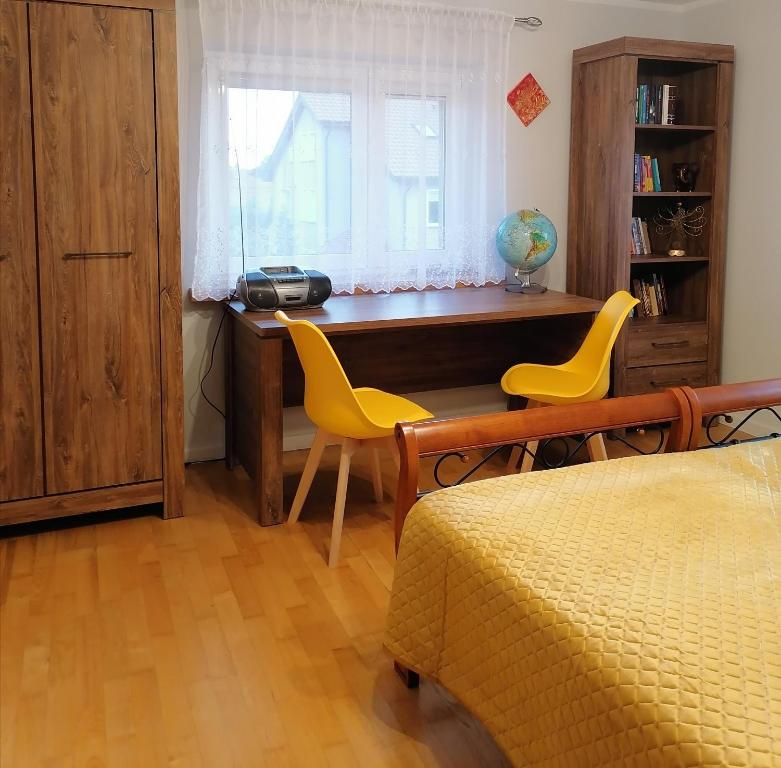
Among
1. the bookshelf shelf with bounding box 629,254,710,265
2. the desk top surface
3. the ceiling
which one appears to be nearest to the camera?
the desk top surface

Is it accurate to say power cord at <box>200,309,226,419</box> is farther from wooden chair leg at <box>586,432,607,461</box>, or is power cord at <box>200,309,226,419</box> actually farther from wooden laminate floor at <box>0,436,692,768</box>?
wooden chair leg at <box>586,432,607,461</box>

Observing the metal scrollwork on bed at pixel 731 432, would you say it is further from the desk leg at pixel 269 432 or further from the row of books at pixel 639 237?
the desk leg at pixel 269 432

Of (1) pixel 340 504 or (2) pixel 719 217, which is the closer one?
(1) pixel 340 504

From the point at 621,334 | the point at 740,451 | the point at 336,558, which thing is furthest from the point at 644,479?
the point at 621,334

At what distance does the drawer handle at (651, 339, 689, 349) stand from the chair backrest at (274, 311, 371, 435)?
1.91 metres

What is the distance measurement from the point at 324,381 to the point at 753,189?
2.50 m

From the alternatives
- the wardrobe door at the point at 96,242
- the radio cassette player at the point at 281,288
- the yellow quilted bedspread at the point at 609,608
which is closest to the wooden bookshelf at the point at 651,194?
the radio cassette player at the point at 281,288

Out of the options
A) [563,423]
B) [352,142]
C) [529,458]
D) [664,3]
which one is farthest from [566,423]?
[664,3]

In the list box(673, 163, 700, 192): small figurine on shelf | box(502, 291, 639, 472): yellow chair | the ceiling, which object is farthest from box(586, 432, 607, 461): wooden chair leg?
the ceiling

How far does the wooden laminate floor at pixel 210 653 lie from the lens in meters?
2.05

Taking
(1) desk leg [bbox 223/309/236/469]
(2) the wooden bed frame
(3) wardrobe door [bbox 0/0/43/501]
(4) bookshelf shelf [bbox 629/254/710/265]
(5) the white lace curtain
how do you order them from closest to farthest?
(2) the wooden bed frame
(3) wardrobe door [bbox 0/0/43/501]
(5) the white lace curtain
(1) desk leg [bbox 223/309/236/469]
(4) bookshelf shelf [bbox 629/254/710/265]

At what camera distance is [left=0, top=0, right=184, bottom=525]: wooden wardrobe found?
9.57 ft

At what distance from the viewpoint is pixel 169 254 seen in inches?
124

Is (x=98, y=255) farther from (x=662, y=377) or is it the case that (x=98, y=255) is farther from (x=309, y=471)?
(x=662, y=377)
